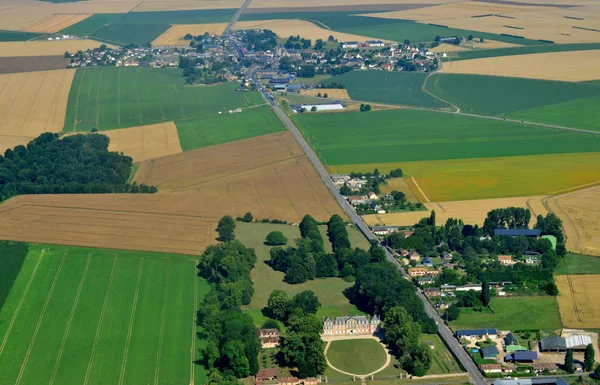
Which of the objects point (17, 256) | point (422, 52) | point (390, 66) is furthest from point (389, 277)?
point (422, 52)

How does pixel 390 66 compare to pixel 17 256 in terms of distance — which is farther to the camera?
pixel 390 66

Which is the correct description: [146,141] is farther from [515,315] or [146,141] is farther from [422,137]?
[515,315]

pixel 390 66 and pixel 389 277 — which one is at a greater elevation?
pixel 389 277

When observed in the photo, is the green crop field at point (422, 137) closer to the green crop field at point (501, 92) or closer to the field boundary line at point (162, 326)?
the green crop field at point (501, 92)

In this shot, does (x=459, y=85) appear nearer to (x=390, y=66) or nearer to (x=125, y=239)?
(x=390, y=66)

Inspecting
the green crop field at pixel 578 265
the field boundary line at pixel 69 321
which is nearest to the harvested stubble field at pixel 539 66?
the green crop field at pixel 578 265

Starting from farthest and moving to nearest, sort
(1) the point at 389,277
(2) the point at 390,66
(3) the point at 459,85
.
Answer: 1. (2) the point at 390,66
2. (3) the point at 459,85
3. (1) the point at 389,277
